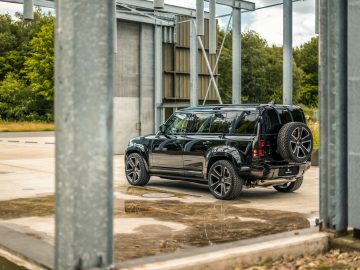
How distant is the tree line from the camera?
2576 inches

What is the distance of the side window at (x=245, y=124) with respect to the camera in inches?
422

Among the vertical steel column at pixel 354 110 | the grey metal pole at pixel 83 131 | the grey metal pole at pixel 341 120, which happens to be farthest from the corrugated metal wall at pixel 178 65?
the grey metal pole at pixel 83 131

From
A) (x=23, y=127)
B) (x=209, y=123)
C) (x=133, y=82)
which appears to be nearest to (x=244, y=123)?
(x=209, y=123)

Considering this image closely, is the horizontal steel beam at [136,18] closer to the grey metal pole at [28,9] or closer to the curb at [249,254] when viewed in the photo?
the grey metal pole at [28,9]

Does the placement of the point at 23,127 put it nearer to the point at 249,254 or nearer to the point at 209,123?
the point at 209,123

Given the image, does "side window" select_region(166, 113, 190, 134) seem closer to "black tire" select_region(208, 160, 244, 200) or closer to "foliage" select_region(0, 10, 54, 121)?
"black tire" select_region(208, 160, 244, 200)

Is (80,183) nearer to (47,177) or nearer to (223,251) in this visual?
(223,251)

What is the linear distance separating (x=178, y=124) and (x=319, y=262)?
6.42 m

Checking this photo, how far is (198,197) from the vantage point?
11.2m

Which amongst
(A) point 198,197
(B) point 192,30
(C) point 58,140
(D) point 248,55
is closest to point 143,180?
(A) point 198,197

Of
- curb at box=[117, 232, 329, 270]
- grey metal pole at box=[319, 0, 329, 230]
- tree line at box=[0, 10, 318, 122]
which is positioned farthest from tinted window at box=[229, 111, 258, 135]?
tree line at box=[0, 10, 318, 122]

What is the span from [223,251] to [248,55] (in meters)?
73.0

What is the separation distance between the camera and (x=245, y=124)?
10859mm

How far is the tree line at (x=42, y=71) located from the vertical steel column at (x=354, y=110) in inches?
2304
